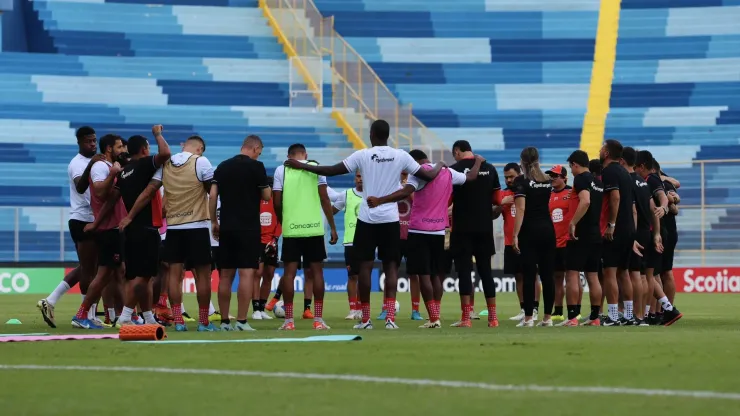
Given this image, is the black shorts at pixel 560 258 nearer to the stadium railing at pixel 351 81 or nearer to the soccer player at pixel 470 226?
the soccer player at pixel 470 226

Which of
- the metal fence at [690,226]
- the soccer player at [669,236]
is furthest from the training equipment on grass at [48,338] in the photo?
the metal fence at [690,226]

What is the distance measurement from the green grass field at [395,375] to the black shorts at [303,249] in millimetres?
2160

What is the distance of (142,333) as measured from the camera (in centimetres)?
1164

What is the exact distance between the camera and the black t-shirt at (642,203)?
15703mm

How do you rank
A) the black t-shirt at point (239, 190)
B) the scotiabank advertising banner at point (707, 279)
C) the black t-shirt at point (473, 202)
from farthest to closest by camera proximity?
the scotiabank advertising banner at point (707, 279) < the black t-shirt at point (473, 202) < the black t-shirt at point (239, 190)

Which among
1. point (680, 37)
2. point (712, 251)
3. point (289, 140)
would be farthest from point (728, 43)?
point (289, 140)

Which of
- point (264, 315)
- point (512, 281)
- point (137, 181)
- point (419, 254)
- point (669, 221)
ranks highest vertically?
point (137, 181)

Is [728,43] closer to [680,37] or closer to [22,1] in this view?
[680,37]

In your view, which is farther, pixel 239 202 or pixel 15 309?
pixel 15 309

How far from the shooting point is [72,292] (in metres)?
30.3

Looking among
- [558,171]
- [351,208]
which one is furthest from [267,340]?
[351,208]

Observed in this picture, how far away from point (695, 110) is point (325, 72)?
11.0 m

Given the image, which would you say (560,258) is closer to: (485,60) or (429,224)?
(429,224)

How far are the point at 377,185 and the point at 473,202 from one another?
1.68 meters
